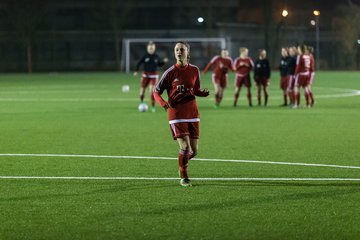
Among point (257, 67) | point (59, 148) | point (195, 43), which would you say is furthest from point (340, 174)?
point (195, 43)

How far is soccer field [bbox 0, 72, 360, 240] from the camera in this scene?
8.92 m

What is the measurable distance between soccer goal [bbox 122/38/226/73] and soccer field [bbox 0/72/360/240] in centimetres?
5324

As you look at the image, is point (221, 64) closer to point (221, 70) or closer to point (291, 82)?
point (221, 70)

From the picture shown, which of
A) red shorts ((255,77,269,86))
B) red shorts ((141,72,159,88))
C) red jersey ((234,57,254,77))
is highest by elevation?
red jersey ((234,57,254,77))

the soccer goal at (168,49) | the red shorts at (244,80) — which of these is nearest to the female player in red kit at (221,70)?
the red shorts at (244,80)

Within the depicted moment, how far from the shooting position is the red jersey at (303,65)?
29.0 metres

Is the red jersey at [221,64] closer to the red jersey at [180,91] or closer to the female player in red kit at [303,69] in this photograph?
the female player in red kit at [303,69]

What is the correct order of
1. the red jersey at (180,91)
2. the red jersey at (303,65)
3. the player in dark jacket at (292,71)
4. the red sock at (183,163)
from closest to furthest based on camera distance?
1. the red sock at (183,163)
2. the red jersey at (180,91)
3. the red jersey at (303,65)
4. the player in dark jacket at (292,71)

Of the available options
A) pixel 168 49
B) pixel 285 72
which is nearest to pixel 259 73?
pixel 285 72

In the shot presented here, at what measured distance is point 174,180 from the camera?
12.3 m

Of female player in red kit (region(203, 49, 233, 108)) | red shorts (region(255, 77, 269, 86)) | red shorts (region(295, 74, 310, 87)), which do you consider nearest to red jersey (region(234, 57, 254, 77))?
female player in red kit (region(203, 49, 233, 108))

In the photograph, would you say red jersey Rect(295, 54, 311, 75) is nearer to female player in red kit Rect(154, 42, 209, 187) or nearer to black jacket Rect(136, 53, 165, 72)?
black jacket Rect(136, 53, 165, 72)

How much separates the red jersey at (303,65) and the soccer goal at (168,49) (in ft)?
153

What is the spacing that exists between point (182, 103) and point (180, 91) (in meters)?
0.17
